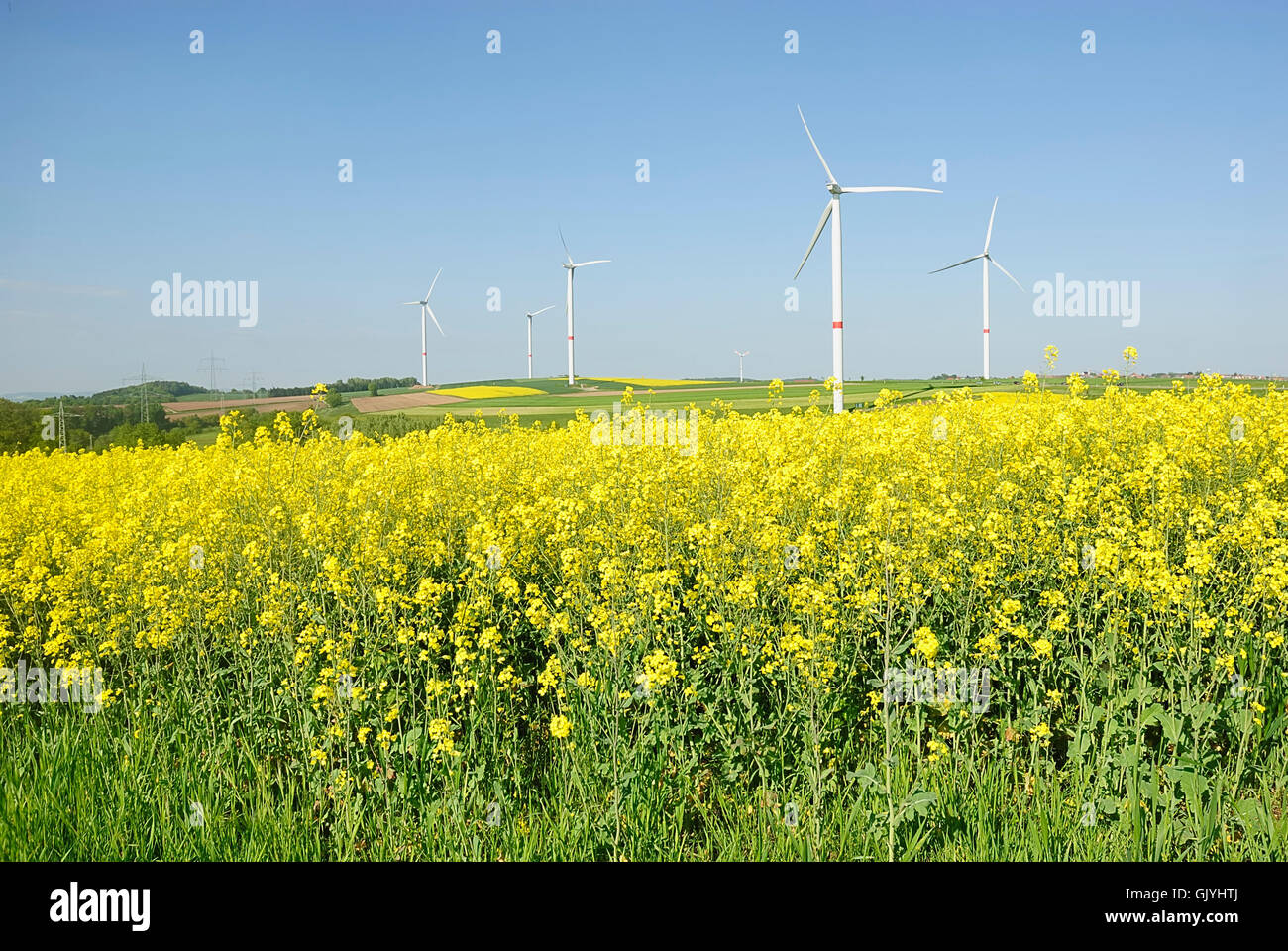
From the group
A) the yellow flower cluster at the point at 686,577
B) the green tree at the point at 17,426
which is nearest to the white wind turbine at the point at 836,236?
the yellow flower cluster at the point at 686,577

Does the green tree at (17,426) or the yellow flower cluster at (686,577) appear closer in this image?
the yellow flower cluster at (686,577)

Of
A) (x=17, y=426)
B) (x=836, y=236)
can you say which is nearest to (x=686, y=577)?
(x=836, y=236)

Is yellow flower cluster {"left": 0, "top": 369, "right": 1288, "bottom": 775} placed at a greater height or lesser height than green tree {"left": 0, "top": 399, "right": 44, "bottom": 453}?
lesser

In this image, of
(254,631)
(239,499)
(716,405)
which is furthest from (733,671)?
(239,499)

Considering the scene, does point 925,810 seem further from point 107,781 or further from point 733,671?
point 107,781

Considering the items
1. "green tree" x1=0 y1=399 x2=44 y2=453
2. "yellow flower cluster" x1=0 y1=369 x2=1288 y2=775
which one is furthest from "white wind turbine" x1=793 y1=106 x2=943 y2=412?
"green tree" x1=0 y1=399 x2=44 y2=453

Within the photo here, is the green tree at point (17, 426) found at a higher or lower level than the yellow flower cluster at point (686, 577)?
higher

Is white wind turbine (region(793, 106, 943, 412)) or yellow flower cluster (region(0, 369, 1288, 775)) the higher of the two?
white wind turbine (region(793, 106, 943, 412))

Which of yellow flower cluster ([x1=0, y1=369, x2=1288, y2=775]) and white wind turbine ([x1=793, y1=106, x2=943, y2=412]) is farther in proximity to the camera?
white wind turbine ([x1=793, y1=106, x2=943, y2=412])

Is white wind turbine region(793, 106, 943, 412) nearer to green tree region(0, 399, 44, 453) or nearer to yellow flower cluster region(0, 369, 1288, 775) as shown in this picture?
yellow flower cluster region(0, 369, 1288, 775)

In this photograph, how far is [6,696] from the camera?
6434 millimetres

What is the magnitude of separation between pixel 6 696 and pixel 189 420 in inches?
877

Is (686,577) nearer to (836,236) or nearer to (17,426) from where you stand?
(836,236)

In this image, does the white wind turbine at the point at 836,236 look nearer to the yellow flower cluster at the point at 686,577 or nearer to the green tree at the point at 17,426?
the yellow flower cluster at the point at 686,577
